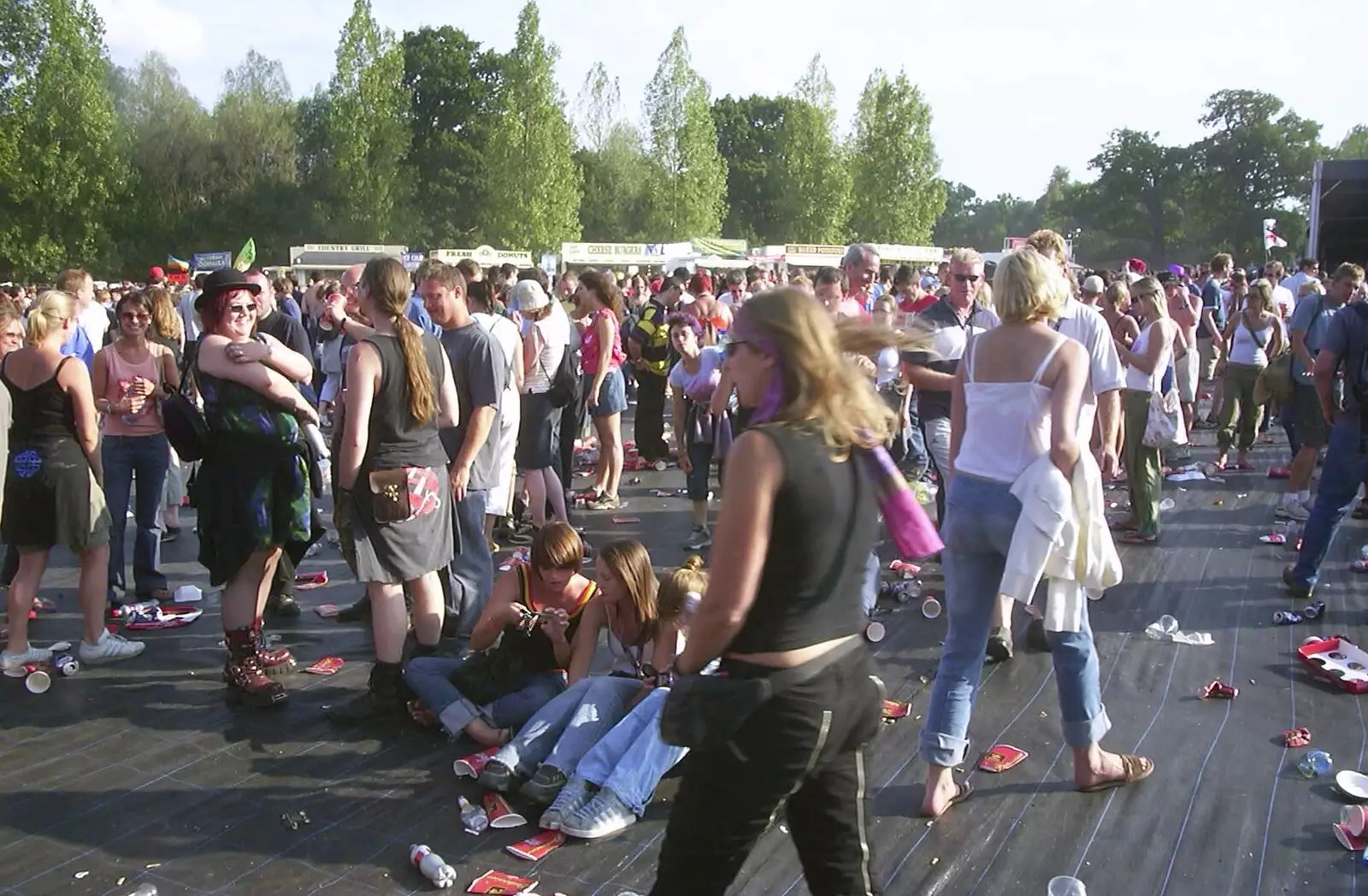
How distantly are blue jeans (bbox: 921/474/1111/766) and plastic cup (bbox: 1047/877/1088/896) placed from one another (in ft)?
1.74

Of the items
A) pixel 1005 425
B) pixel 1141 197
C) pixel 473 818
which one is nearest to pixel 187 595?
pixel 473 818

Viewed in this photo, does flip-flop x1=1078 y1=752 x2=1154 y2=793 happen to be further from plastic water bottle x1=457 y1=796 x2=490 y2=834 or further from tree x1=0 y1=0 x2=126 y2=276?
tree x1=0 y1=0 x2=126 y2=276

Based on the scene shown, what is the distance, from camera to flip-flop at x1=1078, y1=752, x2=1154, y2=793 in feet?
12.0

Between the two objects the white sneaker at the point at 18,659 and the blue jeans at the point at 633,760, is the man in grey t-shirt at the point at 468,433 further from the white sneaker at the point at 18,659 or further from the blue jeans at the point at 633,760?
the white sneaker at the point at 18,659

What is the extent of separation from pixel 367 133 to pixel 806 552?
2001 inches

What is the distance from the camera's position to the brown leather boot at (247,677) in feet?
14.6

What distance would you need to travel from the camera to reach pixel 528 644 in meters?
4.17

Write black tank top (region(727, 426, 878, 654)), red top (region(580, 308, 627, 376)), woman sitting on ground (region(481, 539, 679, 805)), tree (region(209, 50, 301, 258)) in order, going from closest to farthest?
black tank top (region(727, 426, 878, 654)) < woman sitting on ground (region(481, 539, 679, 805)) < red top (region(580, 308, 627, 376)) < tree (region(209, 50, 301, 258))

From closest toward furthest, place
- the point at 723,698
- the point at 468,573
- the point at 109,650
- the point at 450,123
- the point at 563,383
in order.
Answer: the point at 723,698 < the point at 109,650 < the point at 468,573 < the point at 563,383 < the point at 450,123

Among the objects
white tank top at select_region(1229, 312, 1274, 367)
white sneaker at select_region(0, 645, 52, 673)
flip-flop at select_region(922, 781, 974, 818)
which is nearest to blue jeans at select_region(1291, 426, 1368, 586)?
flip-flop at select_region(922, 781, 974, 818)

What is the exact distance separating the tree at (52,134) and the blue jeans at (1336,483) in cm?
4073

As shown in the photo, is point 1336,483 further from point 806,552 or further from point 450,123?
point 450,123

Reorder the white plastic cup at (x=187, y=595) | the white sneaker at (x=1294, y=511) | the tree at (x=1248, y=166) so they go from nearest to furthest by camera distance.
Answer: the white plastic cup at (x=187, y=595)
the white sneaker at (x=1294, y=511)
the tree at (x=1248, y=166)

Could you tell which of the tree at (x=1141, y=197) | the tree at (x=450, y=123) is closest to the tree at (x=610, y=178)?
the tree at (x=450, y=123)
